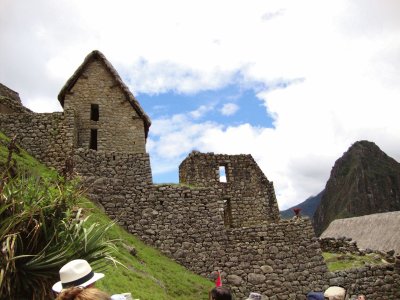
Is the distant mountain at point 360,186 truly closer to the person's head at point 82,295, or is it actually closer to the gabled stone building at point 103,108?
the gabled stone building at point 103,108

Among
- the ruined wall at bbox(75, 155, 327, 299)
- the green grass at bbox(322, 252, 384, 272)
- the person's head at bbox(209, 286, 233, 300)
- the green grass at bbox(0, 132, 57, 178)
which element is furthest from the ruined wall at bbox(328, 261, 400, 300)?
the person's head at bbox(209, 286, 233, 300)

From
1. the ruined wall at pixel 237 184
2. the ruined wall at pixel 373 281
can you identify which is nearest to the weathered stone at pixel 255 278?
the ruined wall at pixel 373 281

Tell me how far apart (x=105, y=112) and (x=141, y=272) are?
10.1 metres

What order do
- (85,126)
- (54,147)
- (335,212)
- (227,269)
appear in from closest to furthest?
(227,269) → (54,147) → (85,126) → (335,212)

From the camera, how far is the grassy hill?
926cm

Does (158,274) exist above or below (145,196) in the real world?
below

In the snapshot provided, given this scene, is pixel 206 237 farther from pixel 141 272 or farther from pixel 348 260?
pixel 348 260

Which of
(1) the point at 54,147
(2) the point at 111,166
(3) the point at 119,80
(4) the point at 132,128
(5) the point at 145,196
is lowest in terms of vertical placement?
(5) the point at 145,196

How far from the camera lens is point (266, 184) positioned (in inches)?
887

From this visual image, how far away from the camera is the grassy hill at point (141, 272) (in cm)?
926

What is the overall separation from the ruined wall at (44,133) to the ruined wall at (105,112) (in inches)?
59.0

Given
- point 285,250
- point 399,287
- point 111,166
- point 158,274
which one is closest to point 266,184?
point 285,250

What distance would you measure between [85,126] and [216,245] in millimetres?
8575

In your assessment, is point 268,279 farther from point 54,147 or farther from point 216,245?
point 54,147
